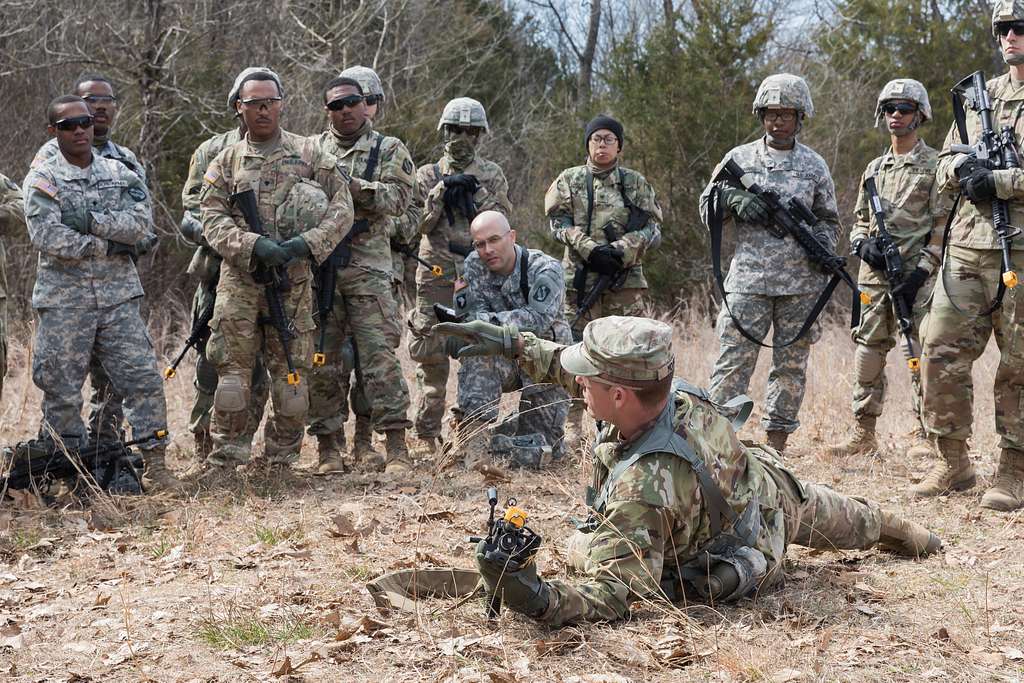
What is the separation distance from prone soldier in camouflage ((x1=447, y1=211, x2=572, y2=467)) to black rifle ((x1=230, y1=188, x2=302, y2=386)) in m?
1.00

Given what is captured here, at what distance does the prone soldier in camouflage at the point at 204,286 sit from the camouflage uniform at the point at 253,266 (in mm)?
366

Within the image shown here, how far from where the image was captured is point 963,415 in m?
5.48

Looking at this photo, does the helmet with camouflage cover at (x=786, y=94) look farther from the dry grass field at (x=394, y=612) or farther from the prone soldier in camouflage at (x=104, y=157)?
the prone soldier in camouflage at (x=104, y=157)

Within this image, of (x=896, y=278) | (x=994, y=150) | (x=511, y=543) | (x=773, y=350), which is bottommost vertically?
(x=511, y=543)

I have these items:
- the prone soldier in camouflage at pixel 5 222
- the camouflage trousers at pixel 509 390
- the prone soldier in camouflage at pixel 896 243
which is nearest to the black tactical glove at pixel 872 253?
the prone soldier in camouflage at pixel 896 243

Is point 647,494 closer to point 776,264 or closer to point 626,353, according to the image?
point 626,353

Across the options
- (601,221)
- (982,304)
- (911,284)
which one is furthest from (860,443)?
(601,221)

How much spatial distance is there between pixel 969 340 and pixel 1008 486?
75 cm

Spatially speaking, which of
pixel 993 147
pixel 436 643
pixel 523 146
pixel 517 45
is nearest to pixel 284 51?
pixel 523 146

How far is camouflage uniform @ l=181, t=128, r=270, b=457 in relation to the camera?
22.1 feet

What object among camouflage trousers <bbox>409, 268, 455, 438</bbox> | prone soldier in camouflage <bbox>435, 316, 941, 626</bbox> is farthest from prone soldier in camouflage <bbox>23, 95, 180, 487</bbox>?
prone soldier in camouflage <bbox>435, 316, 941, 626</bbox>

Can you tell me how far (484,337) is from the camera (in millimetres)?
3875

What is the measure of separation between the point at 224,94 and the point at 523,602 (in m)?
11.2

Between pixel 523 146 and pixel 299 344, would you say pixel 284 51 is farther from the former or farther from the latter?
pixel 299 344
